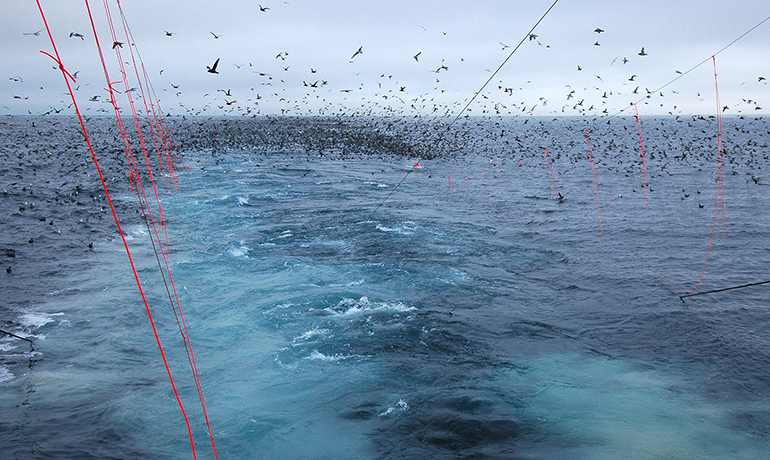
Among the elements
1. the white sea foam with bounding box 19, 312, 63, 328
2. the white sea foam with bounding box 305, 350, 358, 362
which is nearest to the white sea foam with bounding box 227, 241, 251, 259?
the white sea foam with bounding box 19, 312, 63, 328

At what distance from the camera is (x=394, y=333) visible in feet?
50.0

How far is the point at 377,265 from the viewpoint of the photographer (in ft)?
69.4

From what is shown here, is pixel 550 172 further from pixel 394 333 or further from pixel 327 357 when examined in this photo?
pixel 327 357

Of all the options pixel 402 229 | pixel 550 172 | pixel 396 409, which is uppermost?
pixel 396 409

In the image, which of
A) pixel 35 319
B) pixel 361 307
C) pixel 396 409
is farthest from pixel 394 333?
pixel 35 319

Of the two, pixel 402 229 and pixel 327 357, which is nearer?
pixel 327 357

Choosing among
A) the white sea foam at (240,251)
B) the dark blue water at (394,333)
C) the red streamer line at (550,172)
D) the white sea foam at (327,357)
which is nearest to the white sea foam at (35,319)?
the dark blue water at (394,333)

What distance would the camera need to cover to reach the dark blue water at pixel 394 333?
10898 mm

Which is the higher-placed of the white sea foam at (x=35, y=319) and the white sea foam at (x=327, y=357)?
the white sea foam at (x=35, y=319)

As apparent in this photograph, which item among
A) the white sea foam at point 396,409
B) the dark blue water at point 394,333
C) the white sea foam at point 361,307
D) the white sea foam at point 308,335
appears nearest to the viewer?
the dark blue water at point 394,333

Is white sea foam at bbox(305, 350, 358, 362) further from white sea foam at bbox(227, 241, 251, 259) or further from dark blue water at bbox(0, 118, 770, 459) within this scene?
white sea foam at bbox(227, 241, 251, 259)

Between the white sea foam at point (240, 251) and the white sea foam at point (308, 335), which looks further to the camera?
the white sea foam at point (240, 251)

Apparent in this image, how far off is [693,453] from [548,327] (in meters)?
5.87

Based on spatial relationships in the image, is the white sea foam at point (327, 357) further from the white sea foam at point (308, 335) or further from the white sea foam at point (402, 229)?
the white sea foam at point (402, 229)
